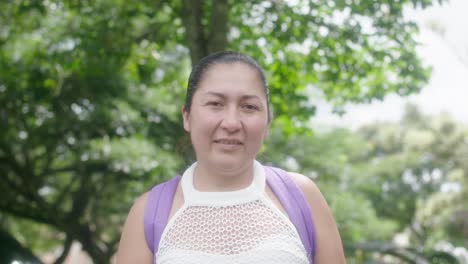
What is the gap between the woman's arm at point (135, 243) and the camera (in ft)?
6.41

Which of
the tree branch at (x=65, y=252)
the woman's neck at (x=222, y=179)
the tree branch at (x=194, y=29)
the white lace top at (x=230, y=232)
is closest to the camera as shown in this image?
the white lace top at (x=230, y=232)

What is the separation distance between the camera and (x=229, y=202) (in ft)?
6.56

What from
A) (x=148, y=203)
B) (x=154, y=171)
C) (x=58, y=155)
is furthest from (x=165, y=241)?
(x=58, y=155)

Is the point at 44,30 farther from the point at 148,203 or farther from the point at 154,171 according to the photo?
the point at 148,203

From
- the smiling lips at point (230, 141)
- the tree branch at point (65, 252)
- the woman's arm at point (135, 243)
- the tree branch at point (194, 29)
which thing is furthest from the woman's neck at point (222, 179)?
the tree branch at point (65, 252)

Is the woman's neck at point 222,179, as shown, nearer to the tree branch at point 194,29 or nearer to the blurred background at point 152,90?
the blurred background at point 152,90

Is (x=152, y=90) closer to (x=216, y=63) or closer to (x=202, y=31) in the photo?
(x=202, y=31)

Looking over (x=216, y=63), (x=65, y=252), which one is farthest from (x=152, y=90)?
(x=216, y=63)

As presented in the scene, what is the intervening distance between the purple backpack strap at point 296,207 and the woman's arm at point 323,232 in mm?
19

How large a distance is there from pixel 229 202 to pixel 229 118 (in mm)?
279

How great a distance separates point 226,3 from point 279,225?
12.1 ft

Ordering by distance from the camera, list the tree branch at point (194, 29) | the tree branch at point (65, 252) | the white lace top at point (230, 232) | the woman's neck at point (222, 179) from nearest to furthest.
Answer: the white lace top at point (230, 232) → the woman's neck at point (222, 179) → the tree branch at point (194, 29) → the tree branch at point (65, 252)

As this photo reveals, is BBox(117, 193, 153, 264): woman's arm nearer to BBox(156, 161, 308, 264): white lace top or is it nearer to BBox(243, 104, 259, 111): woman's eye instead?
BBox(156, 161, 308, 264): white lace top

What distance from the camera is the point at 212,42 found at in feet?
17.2
